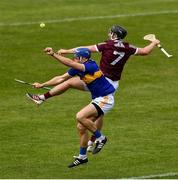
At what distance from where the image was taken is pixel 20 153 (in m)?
22.8

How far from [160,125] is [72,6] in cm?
1613

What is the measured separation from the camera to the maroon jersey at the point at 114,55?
21406 millimetres

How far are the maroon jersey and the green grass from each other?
2248mm

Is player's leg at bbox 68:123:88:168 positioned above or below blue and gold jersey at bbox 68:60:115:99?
below

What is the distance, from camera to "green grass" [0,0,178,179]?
21.9 m

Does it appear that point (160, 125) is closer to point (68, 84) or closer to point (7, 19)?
point (68, 84)

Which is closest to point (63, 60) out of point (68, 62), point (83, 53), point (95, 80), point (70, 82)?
point (68, 62)

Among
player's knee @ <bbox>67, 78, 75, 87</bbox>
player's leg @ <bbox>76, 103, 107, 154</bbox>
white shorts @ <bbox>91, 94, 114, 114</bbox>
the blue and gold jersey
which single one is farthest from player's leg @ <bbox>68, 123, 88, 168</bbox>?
player's knee @ <bbox>67, 78, 75, 87</bbox>

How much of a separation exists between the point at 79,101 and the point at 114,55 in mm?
7313

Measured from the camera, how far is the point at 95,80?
2078 centimetres

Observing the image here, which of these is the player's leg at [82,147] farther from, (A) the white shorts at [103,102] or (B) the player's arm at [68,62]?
(B) the player's arm at [68,62]

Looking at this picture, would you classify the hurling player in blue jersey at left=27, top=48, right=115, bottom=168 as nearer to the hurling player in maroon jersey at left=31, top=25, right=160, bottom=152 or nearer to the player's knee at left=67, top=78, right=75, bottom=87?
the hurling player in maroon jersey at left=31, top=25, right=160, bottom=152

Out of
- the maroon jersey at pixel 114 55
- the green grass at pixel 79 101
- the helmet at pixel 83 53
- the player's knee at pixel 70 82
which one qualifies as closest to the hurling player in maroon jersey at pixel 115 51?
the maroon jersey at pixel 114 55

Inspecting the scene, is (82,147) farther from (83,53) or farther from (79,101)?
(79,101)
